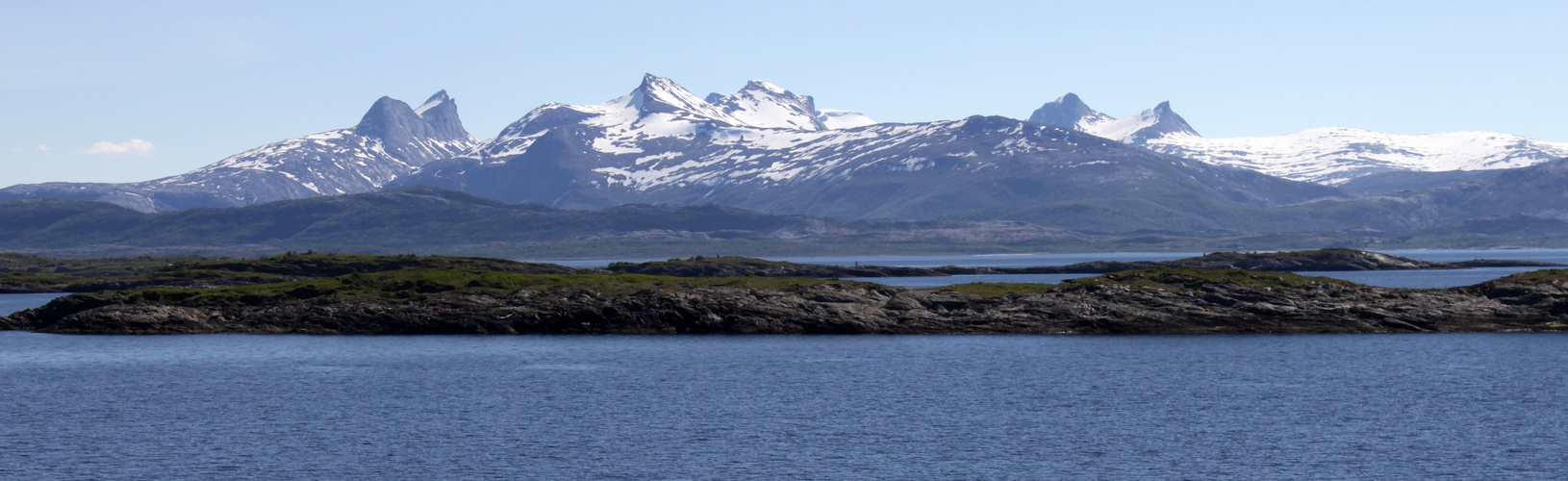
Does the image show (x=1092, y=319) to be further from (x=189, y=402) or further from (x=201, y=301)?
(x=201, y=301)

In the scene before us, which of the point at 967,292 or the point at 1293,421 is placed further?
the point at 967,292

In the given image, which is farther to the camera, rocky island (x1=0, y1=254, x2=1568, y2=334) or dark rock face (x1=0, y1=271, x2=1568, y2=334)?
rocky island (x1=0, y1=254, x2=1568, y2=334)

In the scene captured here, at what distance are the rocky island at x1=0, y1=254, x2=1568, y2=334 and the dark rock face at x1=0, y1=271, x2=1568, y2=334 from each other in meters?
0.16

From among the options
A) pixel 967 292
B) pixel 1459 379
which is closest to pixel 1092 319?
pixel 967 292

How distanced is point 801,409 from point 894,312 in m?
51.6

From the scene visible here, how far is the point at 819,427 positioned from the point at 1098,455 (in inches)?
607

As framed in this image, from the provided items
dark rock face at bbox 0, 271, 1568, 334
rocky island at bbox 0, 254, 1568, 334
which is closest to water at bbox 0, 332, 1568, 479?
dark rock face at bbox 0, 271, 1568, 334

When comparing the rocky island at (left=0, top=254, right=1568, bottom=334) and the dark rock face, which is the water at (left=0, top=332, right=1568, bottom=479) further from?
the rocky island at (left=0, top=254, right=1568, bottom=334)

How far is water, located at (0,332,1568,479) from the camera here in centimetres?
6000

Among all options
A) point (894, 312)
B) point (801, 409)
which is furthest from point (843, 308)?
point (801, 409)

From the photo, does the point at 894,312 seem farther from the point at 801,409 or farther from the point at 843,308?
the point at 801,409

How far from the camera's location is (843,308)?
126m

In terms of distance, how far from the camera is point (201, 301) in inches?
5389

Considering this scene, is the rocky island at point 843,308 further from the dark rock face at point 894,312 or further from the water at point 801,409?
the water at point 801,409
